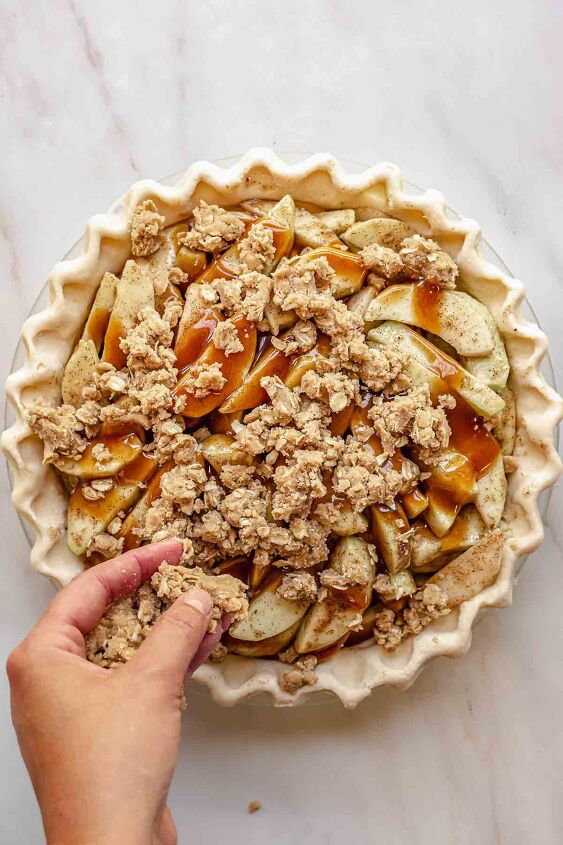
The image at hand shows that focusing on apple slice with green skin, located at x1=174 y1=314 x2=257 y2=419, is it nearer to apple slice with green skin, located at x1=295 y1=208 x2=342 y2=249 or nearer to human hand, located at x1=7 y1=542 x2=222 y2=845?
apple slice with green skin, located at x1=295 y1=208 x2=342 y2=249

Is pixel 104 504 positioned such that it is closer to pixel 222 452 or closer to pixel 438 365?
pixel 222 452

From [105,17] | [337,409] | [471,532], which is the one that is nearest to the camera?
[337,409]

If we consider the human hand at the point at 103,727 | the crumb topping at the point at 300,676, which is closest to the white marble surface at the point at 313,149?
the crumb topping at the point at 300,676

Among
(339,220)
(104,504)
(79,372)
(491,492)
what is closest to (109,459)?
(104,504)

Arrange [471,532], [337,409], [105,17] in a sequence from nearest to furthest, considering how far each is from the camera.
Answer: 1. [337,409]
2. [471,532]
3. [105,17]

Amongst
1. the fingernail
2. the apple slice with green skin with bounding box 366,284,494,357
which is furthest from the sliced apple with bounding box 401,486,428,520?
the fingernail

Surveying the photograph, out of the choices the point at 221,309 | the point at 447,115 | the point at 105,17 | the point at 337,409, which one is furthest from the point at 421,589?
the point at 105,17

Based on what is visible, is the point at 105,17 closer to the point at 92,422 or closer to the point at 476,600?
the point at 92,422
